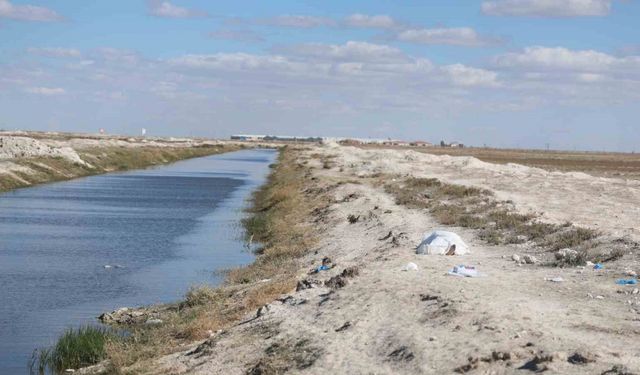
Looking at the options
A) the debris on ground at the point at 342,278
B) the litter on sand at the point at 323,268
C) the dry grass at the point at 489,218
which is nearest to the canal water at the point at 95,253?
the litter on sand at the point at 323,268

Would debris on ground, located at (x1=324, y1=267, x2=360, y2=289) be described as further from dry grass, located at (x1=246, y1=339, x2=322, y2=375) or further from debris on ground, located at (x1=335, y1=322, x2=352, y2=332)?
dry grass, located at (x1=246, y1=339, x2=322, y2=375)

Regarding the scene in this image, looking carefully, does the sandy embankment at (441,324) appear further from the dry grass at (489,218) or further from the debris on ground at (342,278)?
the dry grass at (489,218)

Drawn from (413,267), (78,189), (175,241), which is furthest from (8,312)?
(78,189)

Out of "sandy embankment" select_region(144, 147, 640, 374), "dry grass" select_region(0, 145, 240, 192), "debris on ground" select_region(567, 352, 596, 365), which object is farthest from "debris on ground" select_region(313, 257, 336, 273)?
"dry grass" select_region(0, 145, 240, 192)

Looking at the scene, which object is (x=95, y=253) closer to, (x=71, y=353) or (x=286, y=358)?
(x=71, y=353)

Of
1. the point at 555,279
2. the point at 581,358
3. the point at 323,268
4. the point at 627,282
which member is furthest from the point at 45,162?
the point at 581,358

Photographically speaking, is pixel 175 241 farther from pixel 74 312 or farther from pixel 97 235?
pixel 74 312

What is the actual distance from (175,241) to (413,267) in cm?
1673

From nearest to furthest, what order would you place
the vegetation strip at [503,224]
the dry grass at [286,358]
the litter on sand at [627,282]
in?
1. the dry grass at [286,358]
2. the litter on sand at [627,282]
3. the vegetation strip at [503,224]

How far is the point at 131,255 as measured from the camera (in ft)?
96.7

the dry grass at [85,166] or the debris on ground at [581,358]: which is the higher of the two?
the debris on ground at [581,358]

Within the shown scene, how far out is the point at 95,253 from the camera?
29547mm

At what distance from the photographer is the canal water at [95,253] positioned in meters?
19.3

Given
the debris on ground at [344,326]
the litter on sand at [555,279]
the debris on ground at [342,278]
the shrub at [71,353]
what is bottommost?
the shrub at [71,353]
